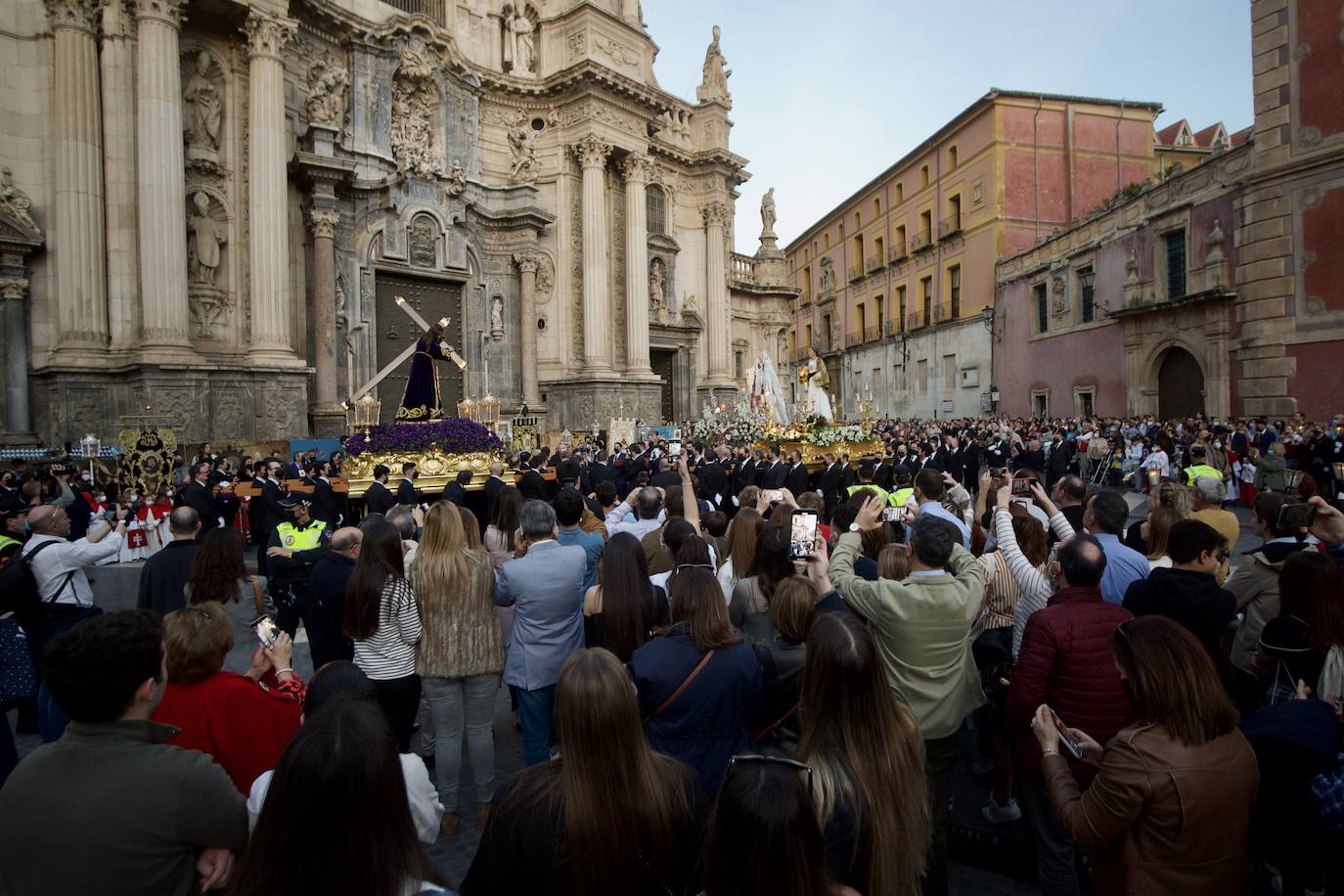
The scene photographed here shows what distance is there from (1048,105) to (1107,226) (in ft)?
43.5

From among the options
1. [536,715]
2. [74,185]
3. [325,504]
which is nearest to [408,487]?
[325,504]

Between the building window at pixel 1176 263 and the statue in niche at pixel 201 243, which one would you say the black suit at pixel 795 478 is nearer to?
the statue in niche at pixel 201 243

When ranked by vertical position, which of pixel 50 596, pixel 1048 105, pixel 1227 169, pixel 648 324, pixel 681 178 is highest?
pixel 1048 105

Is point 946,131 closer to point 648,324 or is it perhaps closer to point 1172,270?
point 1172,270

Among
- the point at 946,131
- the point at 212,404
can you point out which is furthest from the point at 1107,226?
the point at 212,404

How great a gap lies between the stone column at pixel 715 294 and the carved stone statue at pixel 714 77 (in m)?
4.86

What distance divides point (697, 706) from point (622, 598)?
3.65ft

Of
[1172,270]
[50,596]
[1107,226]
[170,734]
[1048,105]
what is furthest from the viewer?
[1048,105]

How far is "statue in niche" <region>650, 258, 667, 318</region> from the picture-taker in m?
30.0

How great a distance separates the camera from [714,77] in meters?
32.2

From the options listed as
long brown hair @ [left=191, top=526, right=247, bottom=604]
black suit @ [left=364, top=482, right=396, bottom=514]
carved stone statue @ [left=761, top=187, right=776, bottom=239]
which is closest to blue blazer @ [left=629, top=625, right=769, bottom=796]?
long brown hair @ [left=191, top=526, right=247, bottom=604]

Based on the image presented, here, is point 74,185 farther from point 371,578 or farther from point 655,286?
point 655,286

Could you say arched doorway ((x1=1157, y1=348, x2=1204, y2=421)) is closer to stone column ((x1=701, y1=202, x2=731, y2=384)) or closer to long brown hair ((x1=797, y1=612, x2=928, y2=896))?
stone column ((x1=701, y1=202, x2=731, y2=384))

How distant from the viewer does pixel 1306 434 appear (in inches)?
645
